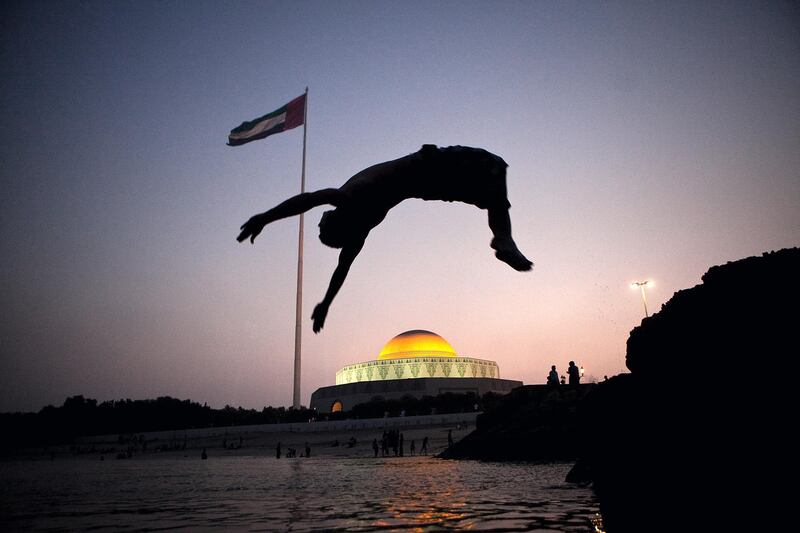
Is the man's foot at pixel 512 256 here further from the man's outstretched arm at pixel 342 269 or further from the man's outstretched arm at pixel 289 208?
the man's outstretched arm at pixel 289 208

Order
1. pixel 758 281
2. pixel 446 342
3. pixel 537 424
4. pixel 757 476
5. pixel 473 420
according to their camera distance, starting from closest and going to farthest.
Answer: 1. pixel 757 476
2. pixel 758 281
3. pixel 537 424
4. pixel 473 420
5. pixel 446 342

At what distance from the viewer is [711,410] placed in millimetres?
2527

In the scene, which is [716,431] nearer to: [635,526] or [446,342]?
[635,526]

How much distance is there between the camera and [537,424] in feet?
46.8

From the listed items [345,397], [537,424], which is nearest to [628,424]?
[537,424]

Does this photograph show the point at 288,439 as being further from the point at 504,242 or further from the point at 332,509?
the point at 504,242

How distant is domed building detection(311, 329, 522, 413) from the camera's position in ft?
195

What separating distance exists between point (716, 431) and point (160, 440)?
52.2m

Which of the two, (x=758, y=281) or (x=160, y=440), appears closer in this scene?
(x=758, y=281)

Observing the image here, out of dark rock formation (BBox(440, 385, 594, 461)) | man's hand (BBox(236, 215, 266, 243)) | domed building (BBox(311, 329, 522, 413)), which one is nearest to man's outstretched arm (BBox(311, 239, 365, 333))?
man's hand (BBox(236, 215, 266, 243))

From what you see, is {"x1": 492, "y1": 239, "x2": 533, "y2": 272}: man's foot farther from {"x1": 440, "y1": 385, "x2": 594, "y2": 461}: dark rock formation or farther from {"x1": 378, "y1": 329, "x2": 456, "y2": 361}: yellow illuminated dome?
{"x1": 378, "y1": 329, "x2": 456, "y2": 361}: yellow illuminated dome

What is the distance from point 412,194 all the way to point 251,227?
4.67ft

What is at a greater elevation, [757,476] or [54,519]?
[757,476]

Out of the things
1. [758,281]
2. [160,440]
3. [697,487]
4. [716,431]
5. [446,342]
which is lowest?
[160,440]
